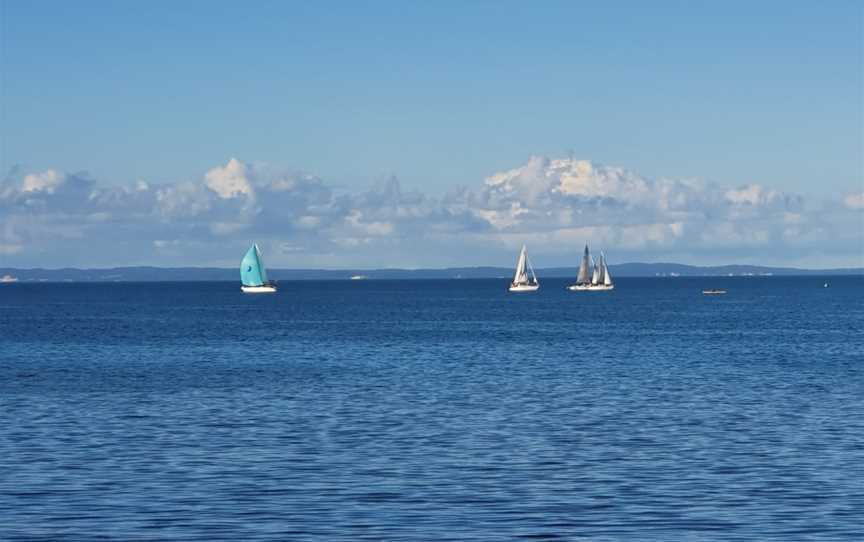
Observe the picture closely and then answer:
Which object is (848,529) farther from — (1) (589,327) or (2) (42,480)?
(1) (589,327)

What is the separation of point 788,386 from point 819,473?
30.8 metres

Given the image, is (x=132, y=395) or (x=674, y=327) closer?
(x=132, y=395)

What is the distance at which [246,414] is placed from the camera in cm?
5659

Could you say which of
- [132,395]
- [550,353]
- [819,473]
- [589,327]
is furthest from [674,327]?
[819,473]

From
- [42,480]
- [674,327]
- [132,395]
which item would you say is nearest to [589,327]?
[674,327]

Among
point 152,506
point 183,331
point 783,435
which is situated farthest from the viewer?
point 183,331

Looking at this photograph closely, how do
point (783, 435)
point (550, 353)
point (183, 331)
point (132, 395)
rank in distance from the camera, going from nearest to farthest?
point (783, 435)
point (132, 395)
point (550, 353)
point (183, 331)

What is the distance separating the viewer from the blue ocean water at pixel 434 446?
3366 centimetres

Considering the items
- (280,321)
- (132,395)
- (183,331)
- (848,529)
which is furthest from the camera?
(280,321)

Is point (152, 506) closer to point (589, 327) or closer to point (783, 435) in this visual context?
point (783, 435)

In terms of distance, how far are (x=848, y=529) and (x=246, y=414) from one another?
2979cm

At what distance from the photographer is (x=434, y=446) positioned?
4622 centimetres

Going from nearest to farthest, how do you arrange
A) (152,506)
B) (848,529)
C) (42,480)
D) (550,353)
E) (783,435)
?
1. (848,529)
2. (152,506)
3. (42,480)
4. (783,435)
5. (550,353)

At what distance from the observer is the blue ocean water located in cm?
3366
